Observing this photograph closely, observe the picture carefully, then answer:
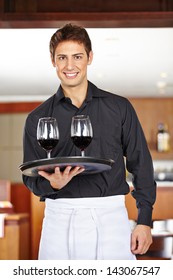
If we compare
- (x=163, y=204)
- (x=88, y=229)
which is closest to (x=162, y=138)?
(x=163, y=204)

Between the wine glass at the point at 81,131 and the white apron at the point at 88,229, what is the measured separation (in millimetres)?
165

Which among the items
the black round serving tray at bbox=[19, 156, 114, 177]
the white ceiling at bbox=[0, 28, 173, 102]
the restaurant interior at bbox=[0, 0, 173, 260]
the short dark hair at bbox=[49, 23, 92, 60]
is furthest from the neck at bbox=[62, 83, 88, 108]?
the white ceiling at bbox=[0, 28, 173, 102]

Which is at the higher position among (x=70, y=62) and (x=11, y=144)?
(x=70, y=62)

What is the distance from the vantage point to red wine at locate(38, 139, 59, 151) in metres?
1.57

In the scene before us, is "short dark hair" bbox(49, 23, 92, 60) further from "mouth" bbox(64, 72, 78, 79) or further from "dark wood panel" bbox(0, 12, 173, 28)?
"dark wood panel" bbox(0, 12, 173, 28)

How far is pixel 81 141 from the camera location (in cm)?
155

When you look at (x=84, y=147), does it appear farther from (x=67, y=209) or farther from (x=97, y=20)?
(x=97, y=20)

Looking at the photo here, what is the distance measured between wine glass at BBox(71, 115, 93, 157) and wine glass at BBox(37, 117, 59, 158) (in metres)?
0.05

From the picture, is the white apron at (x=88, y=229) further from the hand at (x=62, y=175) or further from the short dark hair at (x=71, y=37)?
the short dark hair at (x=71, y=37)

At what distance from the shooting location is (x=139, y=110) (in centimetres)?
484

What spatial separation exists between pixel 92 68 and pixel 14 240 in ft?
3.50

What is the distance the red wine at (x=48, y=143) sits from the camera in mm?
1574

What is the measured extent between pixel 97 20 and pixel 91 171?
2.34 ft

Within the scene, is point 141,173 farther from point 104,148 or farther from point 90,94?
point 90,94
